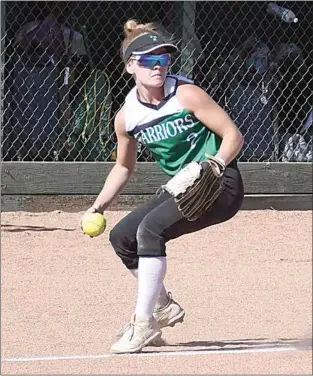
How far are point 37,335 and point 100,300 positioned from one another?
97 centimetres

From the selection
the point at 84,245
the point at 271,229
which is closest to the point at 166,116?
the point at 84,245

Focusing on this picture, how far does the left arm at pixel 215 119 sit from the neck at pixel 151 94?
9 centimetres

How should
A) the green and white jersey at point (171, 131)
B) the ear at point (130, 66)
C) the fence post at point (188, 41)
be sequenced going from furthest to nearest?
the fence post at point (188, 41), the ear at point (130, 66), the green and white jersey at point (171, 131)

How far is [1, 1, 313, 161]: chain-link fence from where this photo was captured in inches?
378

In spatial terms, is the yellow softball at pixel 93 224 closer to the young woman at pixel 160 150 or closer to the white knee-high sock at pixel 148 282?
the young woman at pixel 160 150

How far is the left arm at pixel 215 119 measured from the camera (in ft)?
15.3

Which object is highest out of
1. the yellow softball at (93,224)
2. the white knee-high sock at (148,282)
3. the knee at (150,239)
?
the knee at (150,239)

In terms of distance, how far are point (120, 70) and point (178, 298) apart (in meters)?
4.52

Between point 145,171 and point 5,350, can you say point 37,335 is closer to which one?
point 5,350

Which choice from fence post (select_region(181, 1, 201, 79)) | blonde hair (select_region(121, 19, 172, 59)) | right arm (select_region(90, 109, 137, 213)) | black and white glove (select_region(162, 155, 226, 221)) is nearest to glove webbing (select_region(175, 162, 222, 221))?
black and white glove (select_region(162, 155, 226, 221))

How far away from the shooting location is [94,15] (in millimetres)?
10305

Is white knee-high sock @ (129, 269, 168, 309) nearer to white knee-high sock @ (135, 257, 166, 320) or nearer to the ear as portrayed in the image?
white knee-high sock @ (135, 257, 166, 320)

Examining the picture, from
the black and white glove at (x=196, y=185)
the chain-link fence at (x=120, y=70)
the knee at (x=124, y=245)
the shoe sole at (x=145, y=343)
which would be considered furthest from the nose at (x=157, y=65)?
the chain-link fence at (x=120, y=70)

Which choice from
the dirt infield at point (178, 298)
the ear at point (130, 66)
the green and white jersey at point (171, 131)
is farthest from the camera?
the ear at point (130, 66)
